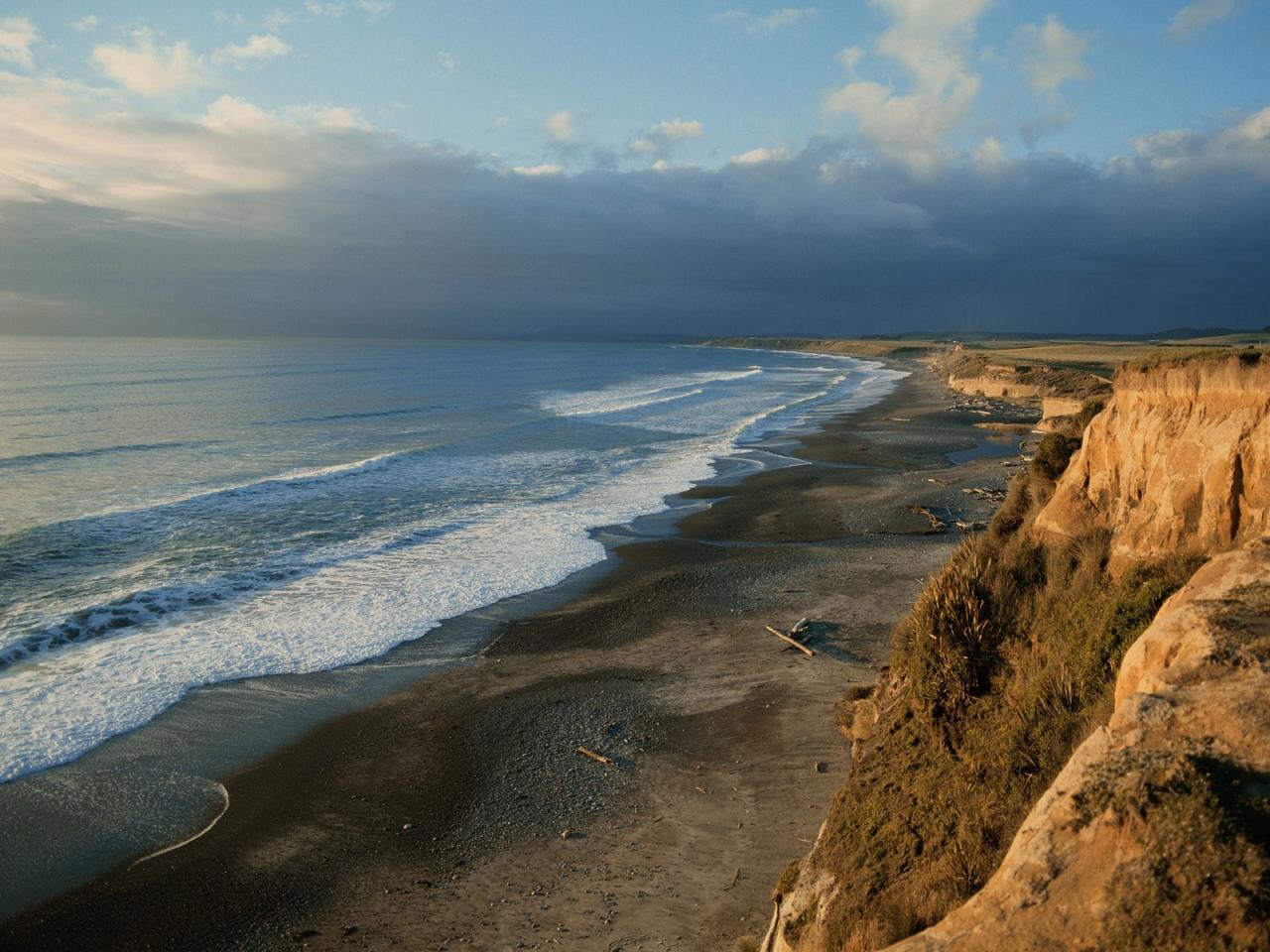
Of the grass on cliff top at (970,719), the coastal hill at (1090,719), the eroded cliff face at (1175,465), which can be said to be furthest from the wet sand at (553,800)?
the eroded cliff face at (1175,465)

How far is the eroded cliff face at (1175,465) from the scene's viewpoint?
692 cm

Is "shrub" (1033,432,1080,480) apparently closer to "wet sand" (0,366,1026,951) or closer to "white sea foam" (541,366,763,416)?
"wet sand" (0,366,1026,951)

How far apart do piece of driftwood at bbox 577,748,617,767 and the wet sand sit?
3.2 inches

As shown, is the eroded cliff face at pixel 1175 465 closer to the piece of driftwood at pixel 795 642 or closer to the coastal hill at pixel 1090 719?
the coastal hill at pixel 1090 719

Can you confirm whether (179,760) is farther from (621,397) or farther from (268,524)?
(621,397)

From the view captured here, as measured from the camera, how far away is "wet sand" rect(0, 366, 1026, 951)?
289 inches

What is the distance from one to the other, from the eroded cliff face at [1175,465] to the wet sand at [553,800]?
4008mm

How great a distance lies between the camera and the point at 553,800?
9258mm

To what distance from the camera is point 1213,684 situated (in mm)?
4020

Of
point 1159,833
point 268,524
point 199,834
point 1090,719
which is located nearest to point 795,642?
point 1090,719

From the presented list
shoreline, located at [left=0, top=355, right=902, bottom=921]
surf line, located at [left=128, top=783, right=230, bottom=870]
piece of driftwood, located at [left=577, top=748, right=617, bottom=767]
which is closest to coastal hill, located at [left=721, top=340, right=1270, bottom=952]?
piece of driftwood, located at [left=577, top=748, right=617, bottom=767]

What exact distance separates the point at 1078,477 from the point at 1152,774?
703 cm

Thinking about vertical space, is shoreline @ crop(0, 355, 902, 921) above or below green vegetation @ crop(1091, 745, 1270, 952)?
below

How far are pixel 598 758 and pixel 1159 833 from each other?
7.43 meters
